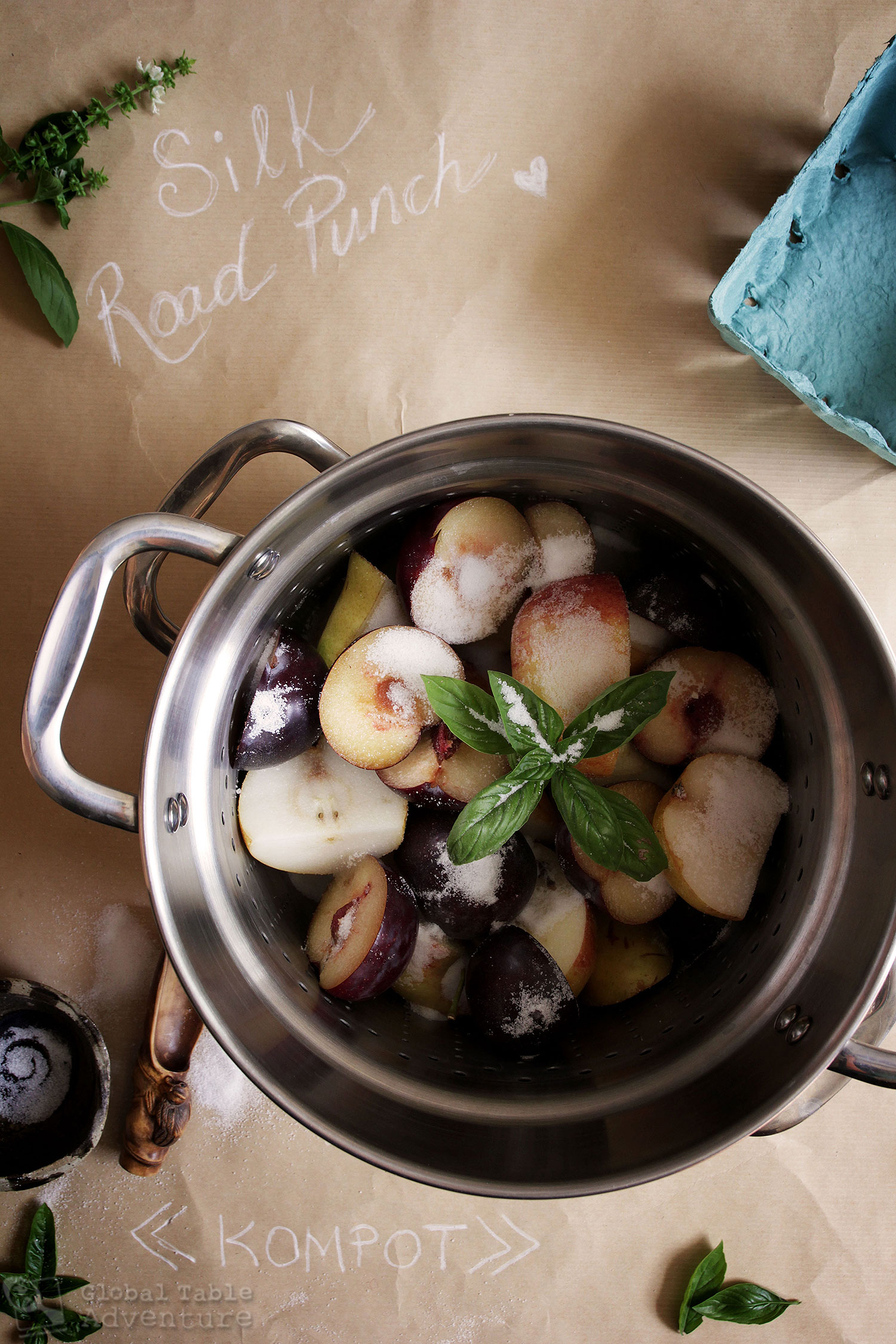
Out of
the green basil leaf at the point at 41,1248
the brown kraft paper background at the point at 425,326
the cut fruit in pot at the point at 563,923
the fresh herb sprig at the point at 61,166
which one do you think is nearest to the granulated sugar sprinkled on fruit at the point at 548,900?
the cut fruit in pot at the point at 563,923

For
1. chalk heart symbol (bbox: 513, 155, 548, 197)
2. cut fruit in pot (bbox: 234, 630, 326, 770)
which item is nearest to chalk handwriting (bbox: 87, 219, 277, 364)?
chalk heart symbol (bbox: 513, 155, 548, 197)

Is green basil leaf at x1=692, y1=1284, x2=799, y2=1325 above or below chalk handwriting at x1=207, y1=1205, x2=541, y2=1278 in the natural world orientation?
above

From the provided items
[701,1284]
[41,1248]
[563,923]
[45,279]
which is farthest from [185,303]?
[701,1284]

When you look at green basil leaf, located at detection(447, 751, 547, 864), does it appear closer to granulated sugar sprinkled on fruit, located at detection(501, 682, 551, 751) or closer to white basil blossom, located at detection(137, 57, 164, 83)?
granulated sugar sprinkled on fruit, located at detection(501, 682, 551, 751)

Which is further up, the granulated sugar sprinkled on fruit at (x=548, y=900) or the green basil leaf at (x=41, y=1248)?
the granulated sugar sprinkled on fruit at (x=548, y=900)

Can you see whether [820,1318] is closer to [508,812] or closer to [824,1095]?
[824,1095]

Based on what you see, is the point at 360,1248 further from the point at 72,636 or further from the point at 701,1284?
the point at 72,636

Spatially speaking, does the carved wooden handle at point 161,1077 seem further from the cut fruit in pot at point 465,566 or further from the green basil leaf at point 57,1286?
the cut fruit in pot at point 465,566
